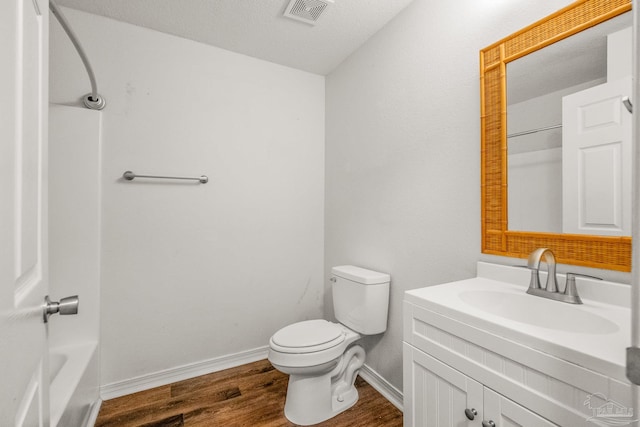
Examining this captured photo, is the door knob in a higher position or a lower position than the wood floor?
higher

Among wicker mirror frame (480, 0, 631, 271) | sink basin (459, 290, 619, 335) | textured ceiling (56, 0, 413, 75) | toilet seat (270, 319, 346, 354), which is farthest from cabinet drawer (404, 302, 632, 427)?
textured ceiling (56, 0, 413, 75)

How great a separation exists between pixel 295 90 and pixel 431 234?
1.51 metres

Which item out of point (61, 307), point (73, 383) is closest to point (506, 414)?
point (61, 307)

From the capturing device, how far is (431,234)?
143 cm

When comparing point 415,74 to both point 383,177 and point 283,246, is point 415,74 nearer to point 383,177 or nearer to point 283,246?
point 383,177

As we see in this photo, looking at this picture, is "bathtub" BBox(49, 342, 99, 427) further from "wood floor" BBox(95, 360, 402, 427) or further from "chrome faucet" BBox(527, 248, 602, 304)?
"chrome faucet" BBox(527, 248, 602, 304)

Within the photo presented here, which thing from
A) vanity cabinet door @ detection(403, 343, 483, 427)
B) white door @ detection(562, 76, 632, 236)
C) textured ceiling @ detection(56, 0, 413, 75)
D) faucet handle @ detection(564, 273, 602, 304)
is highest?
textured ceiling @ detection(56, 0, 413, 75)

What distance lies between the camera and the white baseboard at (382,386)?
5.22 feet

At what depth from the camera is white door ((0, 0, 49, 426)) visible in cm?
43

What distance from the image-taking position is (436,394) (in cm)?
92

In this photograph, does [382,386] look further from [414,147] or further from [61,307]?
[61,307]

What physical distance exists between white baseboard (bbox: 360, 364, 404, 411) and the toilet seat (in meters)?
0.41

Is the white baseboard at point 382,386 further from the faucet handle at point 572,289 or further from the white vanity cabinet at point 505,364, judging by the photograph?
the faucet handle at point 572,289

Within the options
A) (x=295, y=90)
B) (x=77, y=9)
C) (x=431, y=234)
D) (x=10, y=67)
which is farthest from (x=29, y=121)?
(x=295, y=90)
